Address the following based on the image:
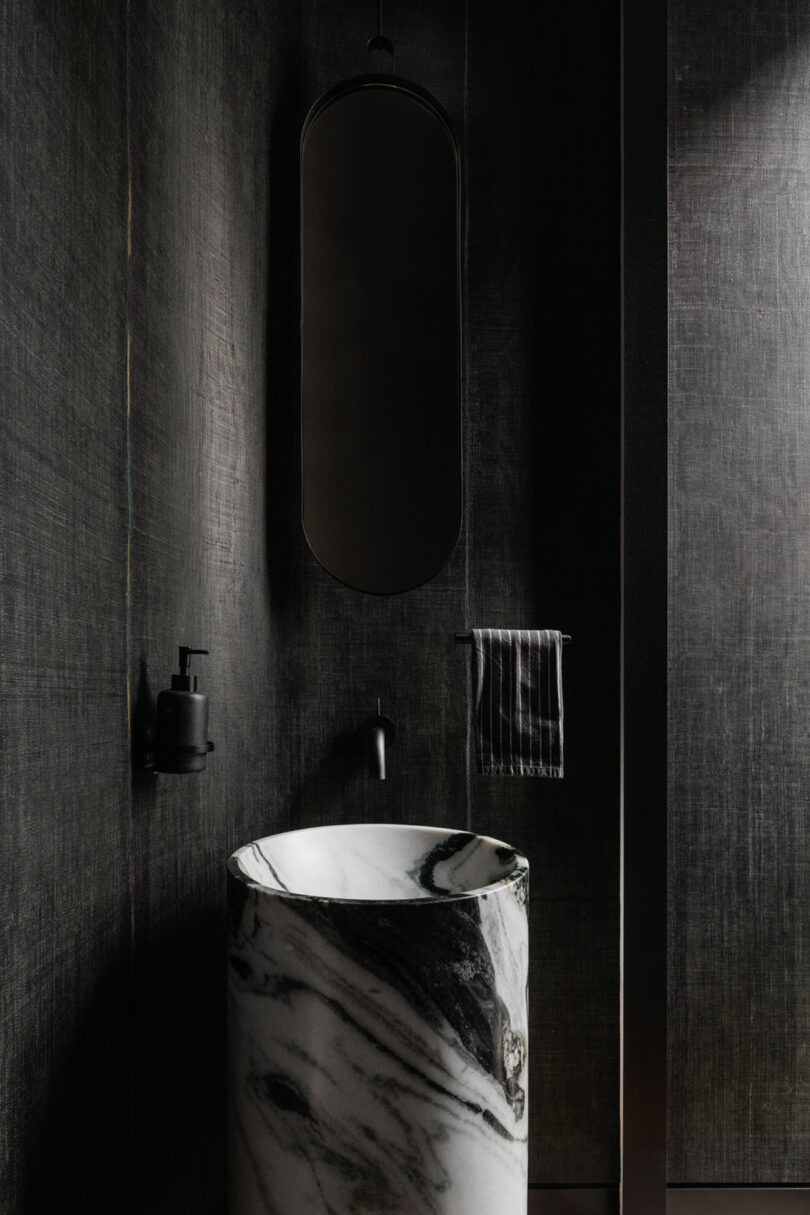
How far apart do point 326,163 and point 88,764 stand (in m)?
1.09

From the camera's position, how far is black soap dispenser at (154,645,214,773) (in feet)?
3.52

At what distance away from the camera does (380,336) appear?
1.45m

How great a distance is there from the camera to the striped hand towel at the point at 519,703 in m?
1.37

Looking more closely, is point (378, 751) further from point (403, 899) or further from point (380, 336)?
point (380, 336)

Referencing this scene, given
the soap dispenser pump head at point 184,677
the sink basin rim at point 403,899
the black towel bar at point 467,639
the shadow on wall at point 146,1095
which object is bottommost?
the shadow on wall at point 146,1095

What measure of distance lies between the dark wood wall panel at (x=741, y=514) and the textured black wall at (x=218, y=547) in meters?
0.14

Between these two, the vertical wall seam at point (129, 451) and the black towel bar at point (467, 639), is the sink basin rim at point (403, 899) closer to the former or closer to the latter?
the vertical wall seam at point (129, 451)

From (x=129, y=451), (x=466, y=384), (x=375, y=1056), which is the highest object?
(x=466, y=384)

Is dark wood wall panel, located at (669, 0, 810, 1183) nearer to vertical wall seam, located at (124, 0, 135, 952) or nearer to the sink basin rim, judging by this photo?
the sink basin rim

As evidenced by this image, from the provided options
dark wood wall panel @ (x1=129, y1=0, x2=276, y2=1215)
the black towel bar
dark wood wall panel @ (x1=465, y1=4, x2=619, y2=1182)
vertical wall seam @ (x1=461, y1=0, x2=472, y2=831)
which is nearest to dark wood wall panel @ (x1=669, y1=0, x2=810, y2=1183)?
dark wood wall panel @ (x1=465, y1=4, x2=619, y2=1182)

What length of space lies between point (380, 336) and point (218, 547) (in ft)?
1.57

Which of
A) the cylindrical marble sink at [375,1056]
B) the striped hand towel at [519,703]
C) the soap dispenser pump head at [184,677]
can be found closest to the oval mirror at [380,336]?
the striped hand towel at [519,703]

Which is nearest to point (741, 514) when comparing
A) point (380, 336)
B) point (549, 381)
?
point (549, 381)

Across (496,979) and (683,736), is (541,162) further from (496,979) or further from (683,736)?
(496,979)
